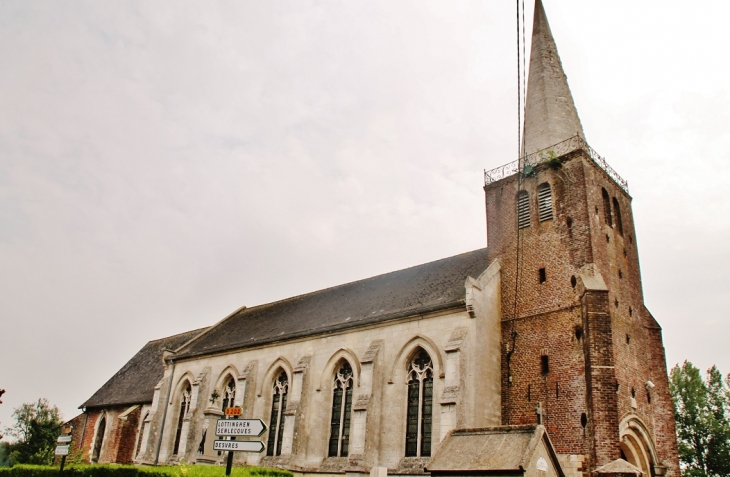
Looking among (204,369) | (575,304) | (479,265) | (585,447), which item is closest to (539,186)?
(479,265)

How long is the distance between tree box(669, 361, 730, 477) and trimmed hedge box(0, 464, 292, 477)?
3445 centimetres

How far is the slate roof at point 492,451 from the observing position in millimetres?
10969

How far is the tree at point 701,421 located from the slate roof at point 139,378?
3507 cm

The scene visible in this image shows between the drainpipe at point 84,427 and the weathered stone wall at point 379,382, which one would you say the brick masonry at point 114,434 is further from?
the weathered stone wall at point 379,382

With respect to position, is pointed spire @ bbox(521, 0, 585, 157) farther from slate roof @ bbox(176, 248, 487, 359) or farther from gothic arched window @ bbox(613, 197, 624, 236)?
slate roof @ bbox(176, 248, 487, 359)

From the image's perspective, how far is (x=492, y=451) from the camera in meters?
11.6

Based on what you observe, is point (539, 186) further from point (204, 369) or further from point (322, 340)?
point (204, 369)

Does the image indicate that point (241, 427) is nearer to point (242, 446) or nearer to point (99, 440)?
point (242, 446)

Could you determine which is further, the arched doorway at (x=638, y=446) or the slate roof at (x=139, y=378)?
the slate roof at (x=139, y=378)

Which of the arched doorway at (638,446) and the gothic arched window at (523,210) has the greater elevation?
the gothic arched window at (523,210)

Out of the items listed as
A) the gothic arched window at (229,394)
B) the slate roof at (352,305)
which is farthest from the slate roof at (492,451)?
the gothic arched window at (229,394)

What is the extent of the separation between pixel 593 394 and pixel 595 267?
15.6 ft

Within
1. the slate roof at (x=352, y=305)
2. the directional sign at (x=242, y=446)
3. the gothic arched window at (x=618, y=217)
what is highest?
the gothic arched window at (x=618, y=217)

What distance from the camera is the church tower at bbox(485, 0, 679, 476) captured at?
19156mm
